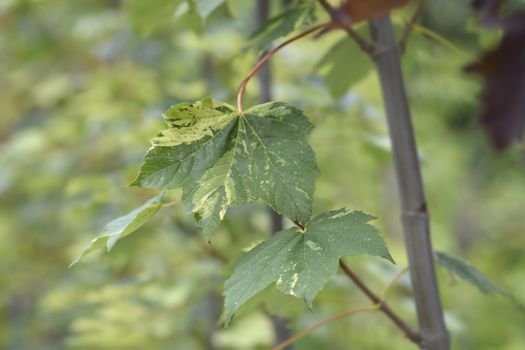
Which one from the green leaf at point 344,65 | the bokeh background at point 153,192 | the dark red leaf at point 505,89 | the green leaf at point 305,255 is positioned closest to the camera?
the dark red leaf at point 505,89

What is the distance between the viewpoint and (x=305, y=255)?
2.07 ft

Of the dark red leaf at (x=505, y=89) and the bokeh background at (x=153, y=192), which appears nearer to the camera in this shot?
the dark red leaf at (x=505, y=89)

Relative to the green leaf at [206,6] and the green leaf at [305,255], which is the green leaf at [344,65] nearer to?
the green leaf at [206,6]

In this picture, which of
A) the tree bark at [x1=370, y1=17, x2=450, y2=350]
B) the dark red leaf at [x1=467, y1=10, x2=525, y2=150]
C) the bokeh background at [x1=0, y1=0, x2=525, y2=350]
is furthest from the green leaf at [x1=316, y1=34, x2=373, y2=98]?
the dark red leaf at [x1=467, y1=10, x2=525, y2=150]

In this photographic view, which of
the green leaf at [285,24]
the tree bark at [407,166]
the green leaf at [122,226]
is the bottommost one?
the tree bark at [407,166]

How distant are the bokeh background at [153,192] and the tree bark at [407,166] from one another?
0.27ft

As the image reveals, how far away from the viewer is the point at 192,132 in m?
0.65

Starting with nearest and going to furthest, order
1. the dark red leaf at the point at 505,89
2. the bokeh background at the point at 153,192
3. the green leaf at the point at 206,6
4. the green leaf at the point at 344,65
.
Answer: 1. the dark red leaf at the point at 505,89
2. the green leaf at the point at 206,6
3. the green leaf at the point at 344,65
4. the bokeh background at the point at 153,192

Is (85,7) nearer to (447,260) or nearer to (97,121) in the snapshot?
(97,121)

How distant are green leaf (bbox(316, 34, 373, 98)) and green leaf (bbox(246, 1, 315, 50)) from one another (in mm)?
164

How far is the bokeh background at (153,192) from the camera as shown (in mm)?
1430

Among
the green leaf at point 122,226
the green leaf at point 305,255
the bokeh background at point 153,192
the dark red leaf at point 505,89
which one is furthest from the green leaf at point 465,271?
the dark red leaf at point 505,89

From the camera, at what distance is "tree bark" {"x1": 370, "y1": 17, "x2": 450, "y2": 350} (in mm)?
800

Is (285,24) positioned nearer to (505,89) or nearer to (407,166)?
(407,166)
